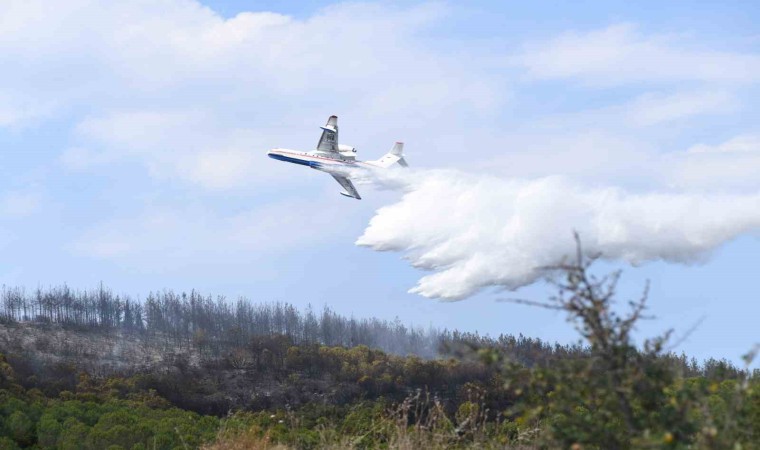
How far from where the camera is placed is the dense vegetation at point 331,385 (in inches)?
383

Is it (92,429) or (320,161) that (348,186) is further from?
(92,429)

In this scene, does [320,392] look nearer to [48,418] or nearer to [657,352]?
[48,418]

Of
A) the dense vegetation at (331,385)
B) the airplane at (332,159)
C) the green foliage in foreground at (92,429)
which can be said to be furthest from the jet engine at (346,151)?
the green foliage in foreground at (92,429)

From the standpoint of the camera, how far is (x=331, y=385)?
10506 cm

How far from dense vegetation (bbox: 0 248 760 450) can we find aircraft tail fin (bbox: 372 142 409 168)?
1620cm

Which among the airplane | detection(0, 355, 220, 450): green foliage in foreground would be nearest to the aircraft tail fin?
the airplane

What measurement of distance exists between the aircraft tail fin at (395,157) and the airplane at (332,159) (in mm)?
2076

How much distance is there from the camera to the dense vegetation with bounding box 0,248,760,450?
9.72m

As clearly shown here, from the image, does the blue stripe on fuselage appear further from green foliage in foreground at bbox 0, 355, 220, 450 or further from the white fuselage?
green foliage in foreground at bbox 0, 355, 220, 450

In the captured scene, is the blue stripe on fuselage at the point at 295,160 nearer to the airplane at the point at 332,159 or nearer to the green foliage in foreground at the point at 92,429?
the airplane at the point at 332,159

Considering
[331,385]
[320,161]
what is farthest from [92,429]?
[331,385]

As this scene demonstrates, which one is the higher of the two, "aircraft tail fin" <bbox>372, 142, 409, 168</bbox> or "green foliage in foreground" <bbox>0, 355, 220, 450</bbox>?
"aircraft tail fin" <bbox>372, 142, 409, 168</bbox>

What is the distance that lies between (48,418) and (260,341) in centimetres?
8699

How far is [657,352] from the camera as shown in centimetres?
1061
